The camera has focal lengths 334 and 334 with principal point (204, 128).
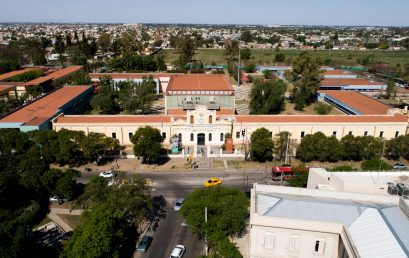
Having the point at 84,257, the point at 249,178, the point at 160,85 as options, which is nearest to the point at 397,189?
the point at 249,178

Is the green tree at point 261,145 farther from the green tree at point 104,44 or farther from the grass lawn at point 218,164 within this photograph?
the green tree at point 104,44

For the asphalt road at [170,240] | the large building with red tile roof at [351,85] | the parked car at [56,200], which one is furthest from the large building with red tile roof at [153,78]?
the asphalt road at [170,240]

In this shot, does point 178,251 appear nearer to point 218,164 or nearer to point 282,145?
point 218,164

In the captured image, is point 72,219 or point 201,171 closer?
point 72,219

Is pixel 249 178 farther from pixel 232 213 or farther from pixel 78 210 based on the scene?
pixel 78 210

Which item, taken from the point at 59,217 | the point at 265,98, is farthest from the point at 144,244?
the point at 265,98

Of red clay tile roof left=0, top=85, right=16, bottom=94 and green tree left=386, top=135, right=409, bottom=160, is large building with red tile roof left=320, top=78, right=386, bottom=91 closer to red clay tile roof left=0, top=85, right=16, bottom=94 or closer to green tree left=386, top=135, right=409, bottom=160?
green tree left=386, top=135, right=409, bottom=160
